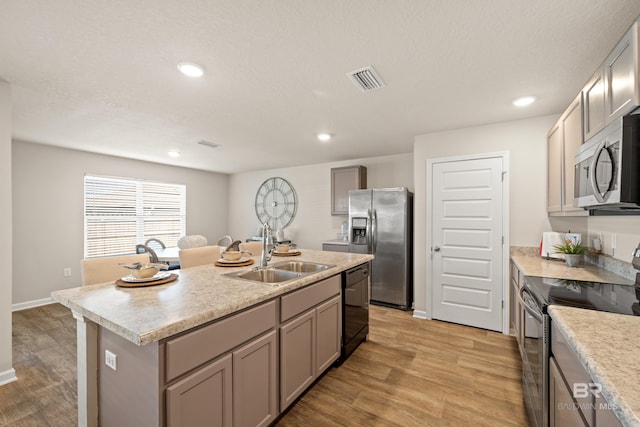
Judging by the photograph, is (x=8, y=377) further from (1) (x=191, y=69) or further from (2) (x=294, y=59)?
(2) (x=294, y=59)

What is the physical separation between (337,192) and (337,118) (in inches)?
83.8

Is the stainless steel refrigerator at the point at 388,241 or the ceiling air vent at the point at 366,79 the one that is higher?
the ceiling air vent at the point at 366,79

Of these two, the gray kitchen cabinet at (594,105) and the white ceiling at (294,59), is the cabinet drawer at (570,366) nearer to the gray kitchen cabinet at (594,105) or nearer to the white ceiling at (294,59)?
the gray kitchen cabinet at (594,105)

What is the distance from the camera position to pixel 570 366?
1082 mm

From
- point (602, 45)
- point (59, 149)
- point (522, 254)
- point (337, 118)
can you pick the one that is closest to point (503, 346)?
point (522, 254)

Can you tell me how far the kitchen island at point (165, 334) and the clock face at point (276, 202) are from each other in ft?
13.9

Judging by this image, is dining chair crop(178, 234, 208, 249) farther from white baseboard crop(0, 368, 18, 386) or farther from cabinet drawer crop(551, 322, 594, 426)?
cabinet drawer crop(551, 322, 594, 426)

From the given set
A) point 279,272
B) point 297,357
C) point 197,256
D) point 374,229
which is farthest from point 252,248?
point 374,229

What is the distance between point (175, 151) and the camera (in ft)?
15.2

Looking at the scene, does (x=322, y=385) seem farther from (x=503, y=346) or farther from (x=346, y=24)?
(x=346, y=24)

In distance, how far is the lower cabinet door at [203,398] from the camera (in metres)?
1.16

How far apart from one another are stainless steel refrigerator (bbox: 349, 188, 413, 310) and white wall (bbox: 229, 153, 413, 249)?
2.72 ft

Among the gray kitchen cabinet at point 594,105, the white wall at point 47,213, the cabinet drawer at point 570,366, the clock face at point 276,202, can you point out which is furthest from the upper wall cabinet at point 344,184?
the white wall at point 47,213

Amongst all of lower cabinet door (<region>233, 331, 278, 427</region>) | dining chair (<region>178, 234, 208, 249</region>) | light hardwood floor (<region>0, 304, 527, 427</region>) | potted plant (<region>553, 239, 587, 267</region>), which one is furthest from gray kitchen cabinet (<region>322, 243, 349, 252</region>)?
lower cabinet door (<region>233, 331, 278, 427</region>)
